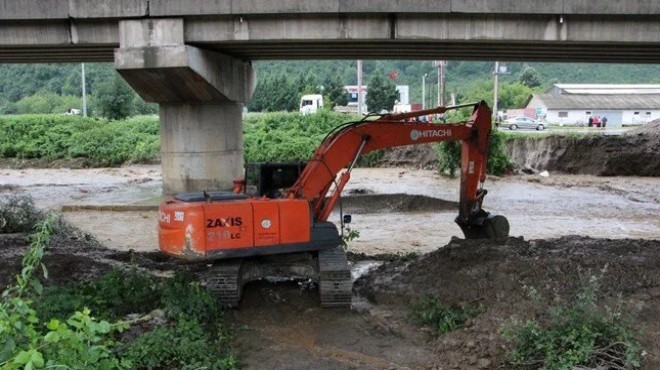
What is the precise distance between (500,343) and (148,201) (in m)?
16.1

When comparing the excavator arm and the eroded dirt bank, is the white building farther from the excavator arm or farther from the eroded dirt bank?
the eroded dirt bank

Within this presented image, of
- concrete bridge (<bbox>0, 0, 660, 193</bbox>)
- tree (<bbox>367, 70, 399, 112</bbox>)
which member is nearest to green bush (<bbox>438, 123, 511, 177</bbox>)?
concrete bridge (<bbox>0, 0, 660, 193</bbox>)

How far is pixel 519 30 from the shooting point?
12.7 m

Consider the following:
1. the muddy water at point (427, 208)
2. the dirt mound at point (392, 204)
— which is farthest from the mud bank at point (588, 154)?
the dirt mound at point (392, 204)

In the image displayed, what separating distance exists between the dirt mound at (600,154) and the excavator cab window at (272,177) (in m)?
25.6

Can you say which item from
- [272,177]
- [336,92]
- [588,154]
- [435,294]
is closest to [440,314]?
[435,294]

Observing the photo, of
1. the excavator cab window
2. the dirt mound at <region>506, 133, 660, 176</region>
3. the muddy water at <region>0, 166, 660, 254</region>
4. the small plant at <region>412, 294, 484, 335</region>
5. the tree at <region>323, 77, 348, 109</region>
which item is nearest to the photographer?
the small plant at <region>412, 294, 484, 335</region>

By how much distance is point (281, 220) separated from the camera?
840 cm

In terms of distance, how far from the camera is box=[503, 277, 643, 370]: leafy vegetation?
6.13 m

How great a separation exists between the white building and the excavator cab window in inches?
2968

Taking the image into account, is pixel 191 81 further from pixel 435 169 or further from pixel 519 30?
pixel 435 169

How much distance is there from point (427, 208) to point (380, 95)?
57.6m

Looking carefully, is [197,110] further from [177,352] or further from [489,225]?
[177,352]

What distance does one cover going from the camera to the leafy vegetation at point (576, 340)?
20.1 ft
